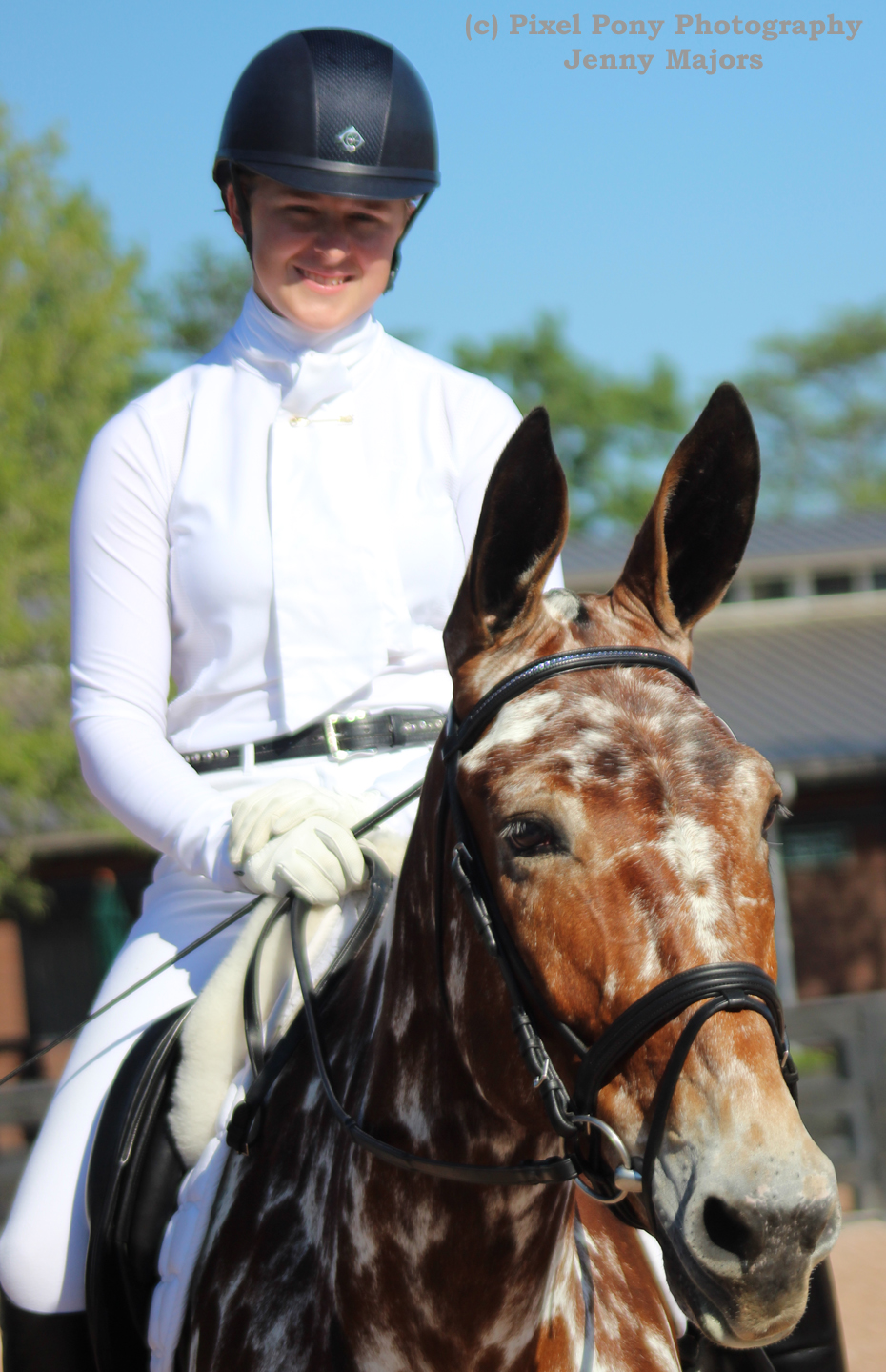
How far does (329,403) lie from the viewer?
10.4 ft

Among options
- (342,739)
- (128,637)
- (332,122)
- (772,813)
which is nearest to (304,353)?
(332,122)

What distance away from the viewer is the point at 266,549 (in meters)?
2.95

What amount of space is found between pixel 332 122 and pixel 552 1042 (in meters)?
2.21

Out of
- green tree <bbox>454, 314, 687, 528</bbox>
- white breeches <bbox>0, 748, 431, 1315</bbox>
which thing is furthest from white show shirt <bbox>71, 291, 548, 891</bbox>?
green tree <bbox>454, 314, 687, 528</bbox>

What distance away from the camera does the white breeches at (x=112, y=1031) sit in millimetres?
2598

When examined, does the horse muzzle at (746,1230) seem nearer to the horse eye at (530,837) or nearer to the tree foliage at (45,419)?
the horse eye at (530,837)

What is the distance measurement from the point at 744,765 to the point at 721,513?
0.56 metres

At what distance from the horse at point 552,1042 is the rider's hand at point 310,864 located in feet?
0.39

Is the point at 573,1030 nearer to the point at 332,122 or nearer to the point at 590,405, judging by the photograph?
the point at 332,122

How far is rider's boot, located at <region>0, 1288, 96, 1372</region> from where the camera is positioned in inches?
104

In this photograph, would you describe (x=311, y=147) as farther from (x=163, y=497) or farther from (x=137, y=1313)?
(x=137, y=1313)

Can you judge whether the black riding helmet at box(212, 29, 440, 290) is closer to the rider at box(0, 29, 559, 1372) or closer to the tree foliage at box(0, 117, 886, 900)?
the rider at box(0, 29, 559, 1372)

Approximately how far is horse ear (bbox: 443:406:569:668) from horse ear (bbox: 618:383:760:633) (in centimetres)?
16

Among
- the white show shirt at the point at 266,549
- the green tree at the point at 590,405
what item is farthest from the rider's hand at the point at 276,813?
the green tree at the point at 590,405
